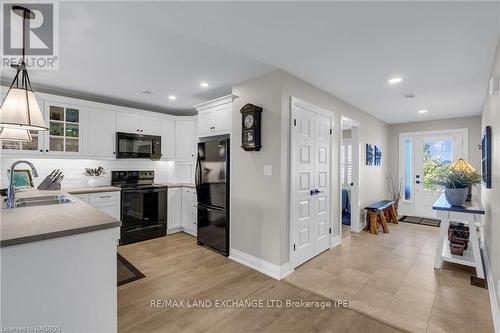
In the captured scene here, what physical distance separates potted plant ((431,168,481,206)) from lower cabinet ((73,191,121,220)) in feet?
15.3

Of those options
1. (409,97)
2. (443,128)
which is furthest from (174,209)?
(443,128)

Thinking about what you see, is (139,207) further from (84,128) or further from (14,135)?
(14,135)

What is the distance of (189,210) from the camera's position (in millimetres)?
4406

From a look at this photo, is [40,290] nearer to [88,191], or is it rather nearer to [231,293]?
[231,293]

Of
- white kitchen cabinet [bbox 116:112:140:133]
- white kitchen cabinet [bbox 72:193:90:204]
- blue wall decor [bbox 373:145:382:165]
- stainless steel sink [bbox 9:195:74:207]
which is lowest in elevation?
white kitchen cabinet [bbox 72:193:90:204]

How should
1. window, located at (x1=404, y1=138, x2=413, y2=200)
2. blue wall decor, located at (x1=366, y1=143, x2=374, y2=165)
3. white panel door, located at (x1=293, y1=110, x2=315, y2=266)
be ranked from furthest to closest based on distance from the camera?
window, located at (x1=404, y1=138, x2=413, y2=200)
blue wall decor, located at (x1=366, y1=143, x2=374, y2=165)
white panel door, located at (x1=293, y1=110, x2=315, y2=266)

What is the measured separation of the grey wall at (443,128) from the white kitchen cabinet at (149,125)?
5787mm

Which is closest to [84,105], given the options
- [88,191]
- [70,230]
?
[88,191]

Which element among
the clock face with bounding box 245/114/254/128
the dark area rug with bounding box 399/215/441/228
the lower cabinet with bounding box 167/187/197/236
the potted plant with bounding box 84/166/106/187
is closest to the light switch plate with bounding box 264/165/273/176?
the clock face with bounding box 245/114/254/128

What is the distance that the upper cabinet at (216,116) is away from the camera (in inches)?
134

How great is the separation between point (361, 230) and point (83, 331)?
15.1ft

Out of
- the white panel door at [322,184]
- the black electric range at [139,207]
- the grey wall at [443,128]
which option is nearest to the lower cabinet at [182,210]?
the black electric range at [139,207]

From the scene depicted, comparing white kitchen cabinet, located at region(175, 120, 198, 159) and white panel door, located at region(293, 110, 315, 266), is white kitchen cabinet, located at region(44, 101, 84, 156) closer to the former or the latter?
white kitchen cabinet, located at region(175, 120, 198, 159)

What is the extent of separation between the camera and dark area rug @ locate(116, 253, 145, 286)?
8.80 ft
